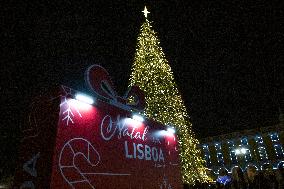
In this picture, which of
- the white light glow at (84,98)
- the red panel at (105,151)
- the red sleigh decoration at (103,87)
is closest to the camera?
the red panel at (105,151)

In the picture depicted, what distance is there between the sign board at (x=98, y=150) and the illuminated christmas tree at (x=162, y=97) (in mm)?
6809

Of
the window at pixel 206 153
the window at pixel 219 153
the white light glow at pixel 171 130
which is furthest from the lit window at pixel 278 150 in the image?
the white light glow at pixel 171 130

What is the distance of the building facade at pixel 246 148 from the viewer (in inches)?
1759

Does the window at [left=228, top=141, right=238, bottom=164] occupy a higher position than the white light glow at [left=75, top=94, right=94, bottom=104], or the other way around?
the window at [left=228, top=141, right=238, bottom=164]

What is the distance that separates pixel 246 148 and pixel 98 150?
4575 cm

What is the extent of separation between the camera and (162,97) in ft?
55.5

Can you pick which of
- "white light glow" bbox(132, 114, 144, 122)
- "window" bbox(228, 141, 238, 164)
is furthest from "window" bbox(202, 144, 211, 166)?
"white light glow" bbox(132, 114, 144, 122)

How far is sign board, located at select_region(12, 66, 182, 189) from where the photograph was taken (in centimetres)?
562

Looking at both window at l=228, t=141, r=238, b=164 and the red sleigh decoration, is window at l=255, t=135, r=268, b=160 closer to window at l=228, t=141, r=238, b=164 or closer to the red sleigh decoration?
window at l=228, t=141, r=238, b=164

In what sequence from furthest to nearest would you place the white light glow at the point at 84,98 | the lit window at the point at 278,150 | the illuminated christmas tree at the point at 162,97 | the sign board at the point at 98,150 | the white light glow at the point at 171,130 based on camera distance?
the lit window at the point at 278,150 → the illuminated christmas tree at the point at 162,97 → the white light glow at the point at 171,130 → the white light glow at the point at 84,98 → the sign board at the point at 98,150

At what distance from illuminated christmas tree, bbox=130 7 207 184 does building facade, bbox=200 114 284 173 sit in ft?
107

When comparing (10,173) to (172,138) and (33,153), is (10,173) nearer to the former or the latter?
(172,138)

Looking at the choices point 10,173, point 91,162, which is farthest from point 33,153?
point 10,173

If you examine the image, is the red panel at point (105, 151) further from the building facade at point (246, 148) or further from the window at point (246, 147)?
the window at point (246, 147)
